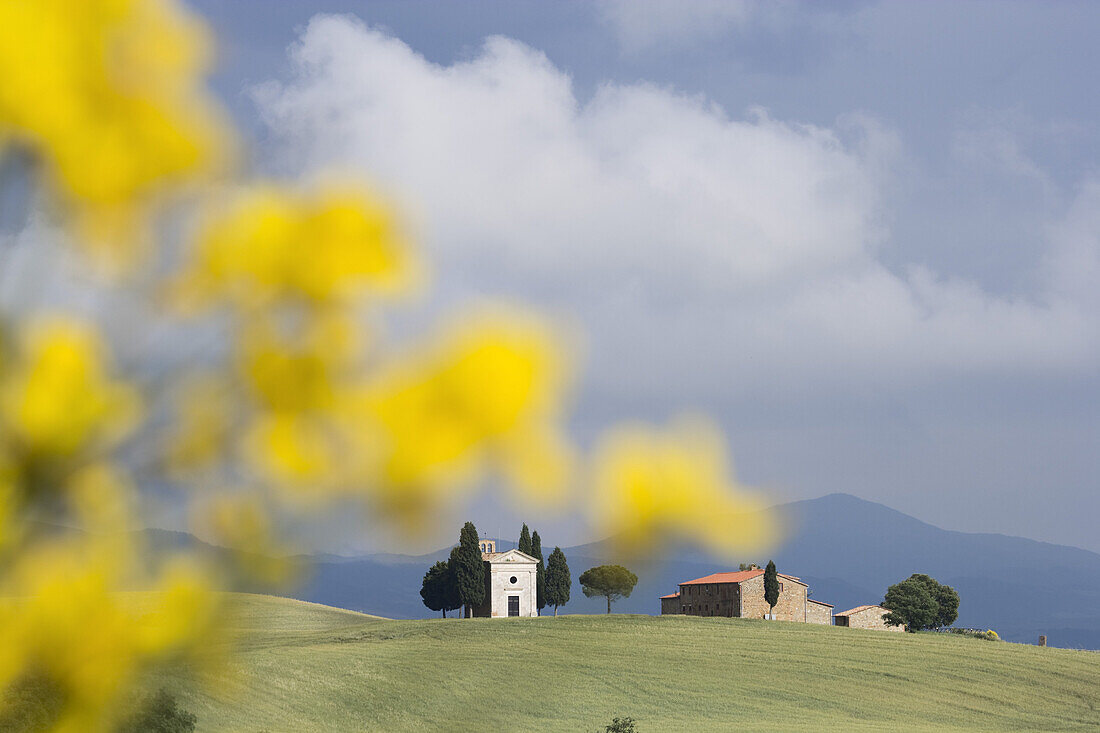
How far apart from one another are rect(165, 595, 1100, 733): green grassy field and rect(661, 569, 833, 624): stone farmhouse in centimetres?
1062

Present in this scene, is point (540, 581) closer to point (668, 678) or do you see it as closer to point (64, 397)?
point (668, 678)

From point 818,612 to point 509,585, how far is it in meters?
20.6

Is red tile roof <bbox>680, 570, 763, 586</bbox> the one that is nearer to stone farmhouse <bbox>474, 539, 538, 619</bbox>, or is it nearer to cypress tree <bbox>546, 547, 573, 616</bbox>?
cypress tree <bbox>546, 547, 573, 616</bbox>

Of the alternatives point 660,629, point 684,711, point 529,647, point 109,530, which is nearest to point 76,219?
point 109,530

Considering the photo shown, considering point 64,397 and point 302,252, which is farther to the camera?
point 64,397

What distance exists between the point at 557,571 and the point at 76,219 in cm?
4553

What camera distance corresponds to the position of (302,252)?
114 centimetres

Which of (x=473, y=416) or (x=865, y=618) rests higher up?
(x=473, y=416)

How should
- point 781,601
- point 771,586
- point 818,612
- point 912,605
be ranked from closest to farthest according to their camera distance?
1. point 771,586
2. point 781,601
3. point 912,605
4. point 818,612

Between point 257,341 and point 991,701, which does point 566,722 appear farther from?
point 257,341

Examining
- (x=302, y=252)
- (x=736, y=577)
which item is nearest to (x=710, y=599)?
(x=736, y=577)

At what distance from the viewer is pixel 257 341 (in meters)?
1.17

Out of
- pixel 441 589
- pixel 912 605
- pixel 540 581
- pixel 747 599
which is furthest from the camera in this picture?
pixel 912 605


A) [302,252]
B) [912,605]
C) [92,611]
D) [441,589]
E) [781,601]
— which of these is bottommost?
[912,605]
